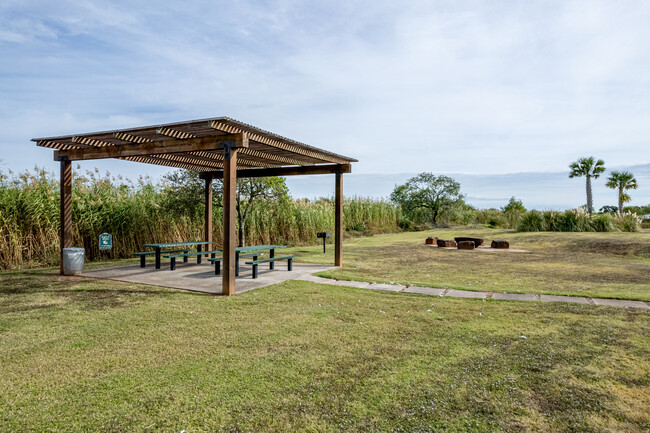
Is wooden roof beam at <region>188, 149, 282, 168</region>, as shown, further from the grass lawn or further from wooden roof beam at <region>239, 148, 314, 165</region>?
the grass lawn

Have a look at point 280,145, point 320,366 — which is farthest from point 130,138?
point 320,366

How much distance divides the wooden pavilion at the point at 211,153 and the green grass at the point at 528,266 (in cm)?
166

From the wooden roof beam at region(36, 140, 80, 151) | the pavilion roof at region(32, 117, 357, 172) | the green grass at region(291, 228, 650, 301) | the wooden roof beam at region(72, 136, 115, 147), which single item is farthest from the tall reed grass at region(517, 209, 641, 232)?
the wooden roof beam at region(36, 140, 80, 151)

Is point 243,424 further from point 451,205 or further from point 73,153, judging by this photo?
point 451,205

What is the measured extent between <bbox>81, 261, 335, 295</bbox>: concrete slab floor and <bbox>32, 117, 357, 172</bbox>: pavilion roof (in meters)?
2.22

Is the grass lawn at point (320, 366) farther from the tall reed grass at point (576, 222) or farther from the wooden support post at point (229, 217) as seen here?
the tall reed grass at point (576, 222)

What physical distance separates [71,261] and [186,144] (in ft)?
11.1

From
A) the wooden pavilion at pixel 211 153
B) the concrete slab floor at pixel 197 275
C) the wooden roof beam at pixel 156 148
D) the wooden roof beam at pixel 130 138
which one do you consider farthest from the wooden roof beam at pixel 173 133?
the concrete slab floor at pixel 197 275

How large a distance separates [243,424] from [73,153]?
23.9 ft

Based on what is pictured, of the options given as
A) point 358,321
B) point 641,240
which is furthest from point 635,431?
point 641,240

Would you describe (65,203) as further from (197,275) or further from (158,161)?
(197,275)

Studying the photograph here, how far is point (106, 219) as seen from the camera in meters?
10.2

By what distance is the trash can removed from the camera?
25.0 ft

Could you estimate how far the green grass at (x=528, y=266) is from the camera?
22.7ft
